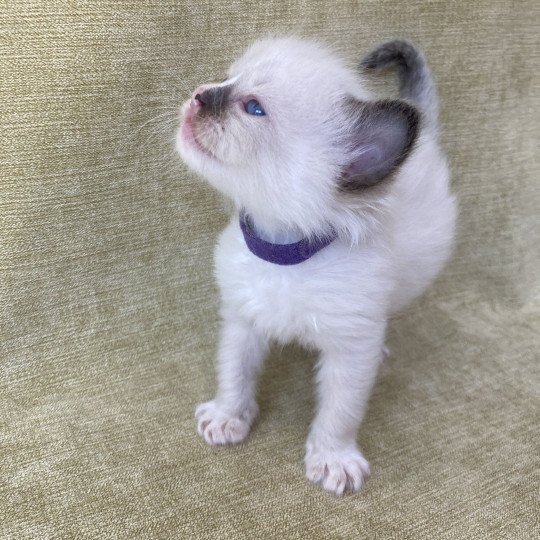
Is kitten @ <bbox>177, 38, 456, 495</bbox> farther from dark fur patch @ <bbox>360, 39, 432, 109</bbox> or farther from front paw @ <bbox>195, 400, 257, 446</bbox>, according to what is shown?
dark fur patch @ <bbox>360, 39, 432, 109</bbox>

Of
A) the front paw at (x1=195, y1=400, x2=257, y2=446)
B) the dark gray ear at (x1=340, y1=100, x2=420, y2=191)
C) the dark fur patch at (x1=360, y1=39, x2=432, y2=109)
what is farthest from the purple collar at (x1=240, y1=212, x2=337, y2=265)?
the dark fur patch at (x1=360, y1=39, x2=432, y2=109)

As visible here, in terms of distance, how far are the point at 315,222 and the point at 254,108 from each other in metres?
0.21

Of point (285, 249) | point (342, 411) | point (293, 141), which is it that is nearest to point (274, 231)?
point (285, 249)

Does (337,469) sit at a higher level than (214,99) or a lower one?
lower

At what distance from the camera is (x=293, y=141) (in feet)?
3.10

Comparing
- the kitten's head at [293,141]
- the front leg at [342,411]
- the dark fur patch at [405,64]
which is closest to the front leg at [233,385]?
the front leg at [342,411]

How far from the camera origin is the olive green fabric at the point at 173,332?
1.09 meters

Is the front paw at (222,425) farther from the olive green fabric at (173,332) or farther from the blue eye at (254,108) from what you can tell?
the blue eye at (254,108)

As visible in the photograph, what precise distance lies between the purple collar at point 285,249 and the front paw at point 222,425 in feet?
1.20

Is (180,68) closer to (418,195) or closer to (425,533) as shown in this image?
(418,195)

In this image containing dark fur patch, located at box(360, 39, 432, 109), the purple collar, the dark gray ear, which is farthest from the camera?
dark fur patch, located at box(360, 39, 432, 109)

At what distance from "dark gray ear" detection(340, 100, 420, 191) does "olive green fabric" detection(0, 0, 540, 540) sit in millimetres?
515

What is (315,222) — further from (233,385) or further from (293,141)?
(233,385)

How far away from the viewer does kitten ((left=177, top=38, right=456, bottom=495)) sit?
0.95m
